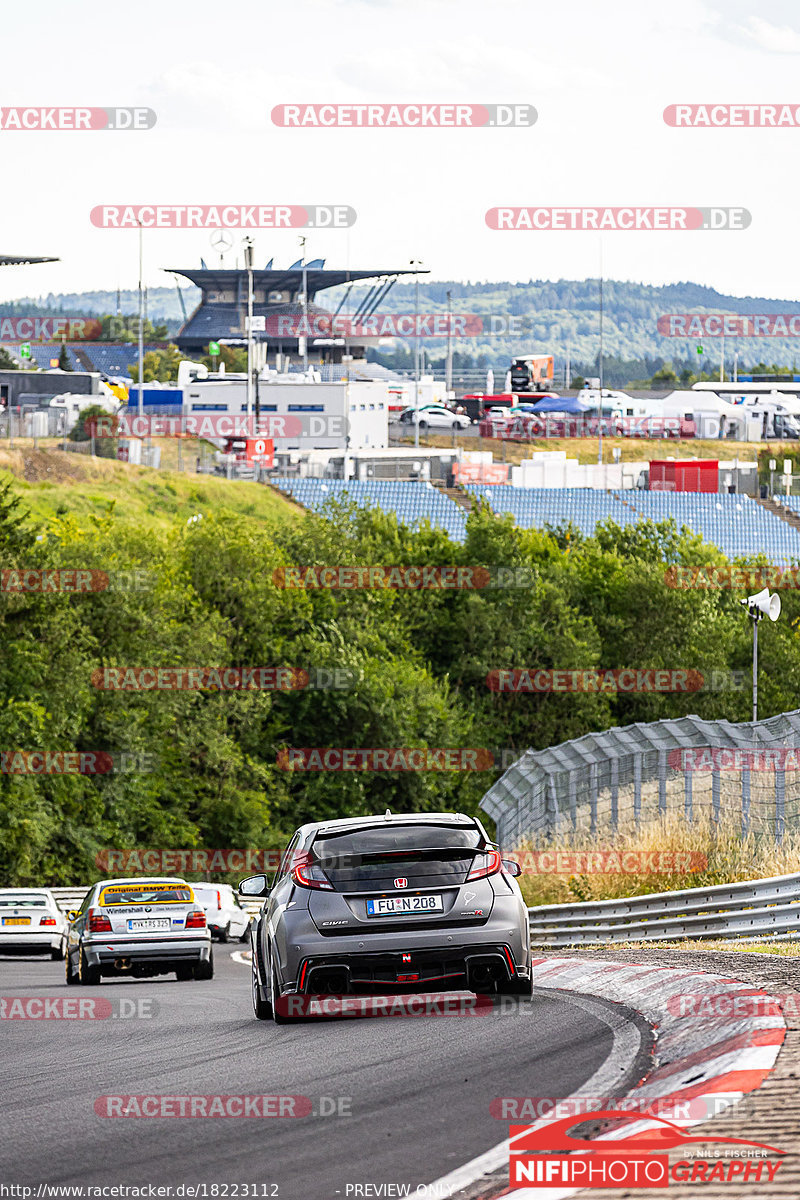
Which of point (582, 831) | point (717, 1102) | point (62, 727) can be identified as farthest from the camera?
point (62, 727)

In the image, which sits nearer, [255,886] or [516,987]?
[516,987]

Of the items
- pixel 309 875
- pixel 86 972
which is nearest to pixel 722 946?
pixel 309 875

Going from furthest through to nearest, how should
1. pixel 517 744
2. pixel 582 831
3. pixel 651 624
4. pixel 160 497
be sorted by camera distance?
pixel 160 497 → pixel 651 624 → pixel 517 744 → pixel 582 831

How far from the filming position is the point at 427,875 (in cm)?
1059

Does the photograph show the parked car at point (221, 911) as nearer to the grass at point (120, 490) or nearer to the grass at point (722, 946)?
the grass at point (722, 946)

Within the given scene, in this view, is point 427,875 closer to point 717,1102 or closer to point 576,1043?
point 576,1043

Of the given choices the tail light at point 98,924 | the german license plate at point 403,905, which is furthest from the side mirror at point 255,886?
the tail light at point 98,924

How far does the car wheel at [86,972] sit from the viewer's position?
1697cm

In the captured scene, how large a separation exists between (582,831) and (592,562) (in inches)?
1793

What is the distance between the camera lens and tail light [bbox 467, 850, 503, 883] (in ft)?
35.1

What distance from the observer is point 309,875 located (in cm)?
1074

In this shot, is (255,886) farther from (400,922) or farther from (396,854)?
(400,922)

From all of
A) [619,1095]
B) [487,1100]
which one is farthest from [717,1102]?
[487,1100]

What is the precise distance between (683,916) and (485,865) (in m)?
8.14
